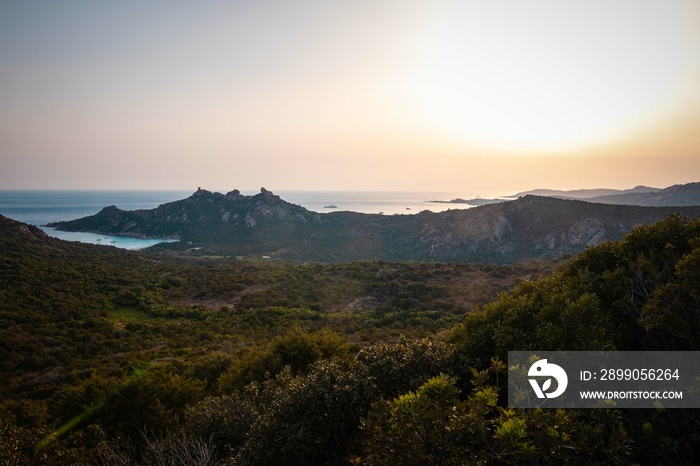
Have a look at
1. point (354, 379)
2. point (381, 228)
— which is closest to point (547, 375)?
point (354, 379)

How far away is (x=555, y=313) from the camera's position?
5.90m

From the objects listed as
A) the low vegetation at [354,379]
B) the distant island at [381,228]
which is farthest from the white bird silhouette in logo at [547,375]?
the distant island at [381,228]

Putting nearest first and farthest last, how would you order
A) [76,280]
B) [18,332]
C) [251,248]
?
[18,332], [76,280], [251,248]

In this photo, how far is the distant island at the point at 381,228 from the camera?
6078cm

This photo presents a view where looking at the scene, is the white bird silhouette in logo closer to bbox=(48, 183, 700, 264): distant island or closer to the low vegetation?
the low vegetation

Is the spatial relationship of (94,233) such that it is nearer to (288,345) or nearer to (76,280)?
(76,280)

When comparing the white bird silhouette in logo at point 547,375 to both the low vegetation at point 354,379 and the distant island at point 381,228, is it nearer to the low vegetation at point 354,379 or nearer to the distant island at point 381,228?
the low vegetation at point 354,379

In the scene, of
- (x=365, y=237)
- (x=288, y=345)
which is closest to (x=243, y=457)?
(x=288, y=345)

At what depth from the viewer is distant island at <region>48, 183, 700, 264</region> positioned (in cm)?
6078

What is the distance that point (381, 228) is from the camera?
90.3 meters

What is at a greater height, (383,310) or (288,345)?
(288,345)

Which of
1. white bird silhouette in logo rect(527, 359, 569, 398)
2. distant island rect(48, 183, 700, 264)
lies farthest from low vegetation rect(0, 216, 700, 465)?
distant island rect(48, 183, 700, 264)

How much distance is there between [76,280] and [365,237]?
2493 inches

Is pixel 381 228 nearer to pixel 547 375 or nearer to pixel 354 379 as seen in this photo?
pixel 354 379
